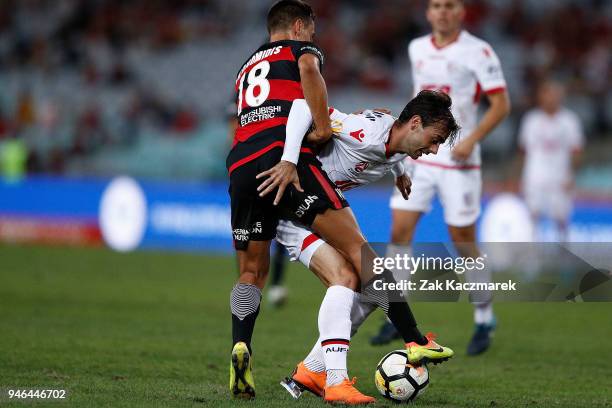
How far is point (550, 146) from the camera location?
13523 millimetres

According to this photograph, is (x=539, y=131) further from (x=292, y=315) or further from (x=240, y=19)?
(x=240, y=19)

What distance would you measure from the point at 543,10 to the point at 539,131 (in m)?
6.38

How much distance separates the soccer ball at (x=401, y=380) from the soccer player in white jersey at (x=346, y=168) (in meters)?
0.15

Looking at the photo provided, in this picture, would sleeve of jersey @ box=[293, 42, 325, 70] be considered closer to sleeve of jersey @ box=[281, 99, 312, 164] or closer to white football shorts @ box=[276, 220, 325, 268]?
sleeve of jersey @ box=[281, 99, 312, 164]

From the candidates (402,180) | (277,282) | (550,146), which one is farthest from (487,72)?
(550,146)

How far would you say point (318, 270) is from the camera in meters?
5.37

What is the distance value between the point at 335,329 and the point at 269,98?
1289mm

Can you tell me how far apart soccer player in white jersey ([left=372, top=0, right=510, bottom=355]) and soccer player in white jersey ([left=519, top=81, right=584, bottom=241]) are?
224 inches

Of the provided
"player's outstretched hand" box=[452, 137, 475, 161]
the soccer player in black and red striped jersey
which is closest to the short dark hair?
the soccer player in black and red striped jersey

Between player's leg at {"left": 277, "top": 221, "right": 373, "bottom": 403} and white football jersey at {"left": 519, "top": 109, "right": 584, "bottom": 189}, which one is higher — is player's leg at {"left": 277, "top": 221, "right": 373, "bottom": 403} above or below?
below

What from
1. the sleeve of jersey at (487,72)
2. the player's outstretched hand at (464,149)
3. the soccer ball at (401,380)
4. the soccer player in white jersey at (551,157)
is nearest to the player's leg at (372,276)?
the soccer ball at (401,380)

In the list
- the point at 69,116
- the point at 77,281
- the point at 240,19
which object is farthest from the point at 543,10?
the point at 77,281

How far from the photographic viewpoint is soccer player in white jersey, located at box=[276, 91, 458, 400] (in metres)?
5.19

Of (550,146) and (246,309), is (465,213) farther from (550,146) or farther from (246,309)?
(550,146)
